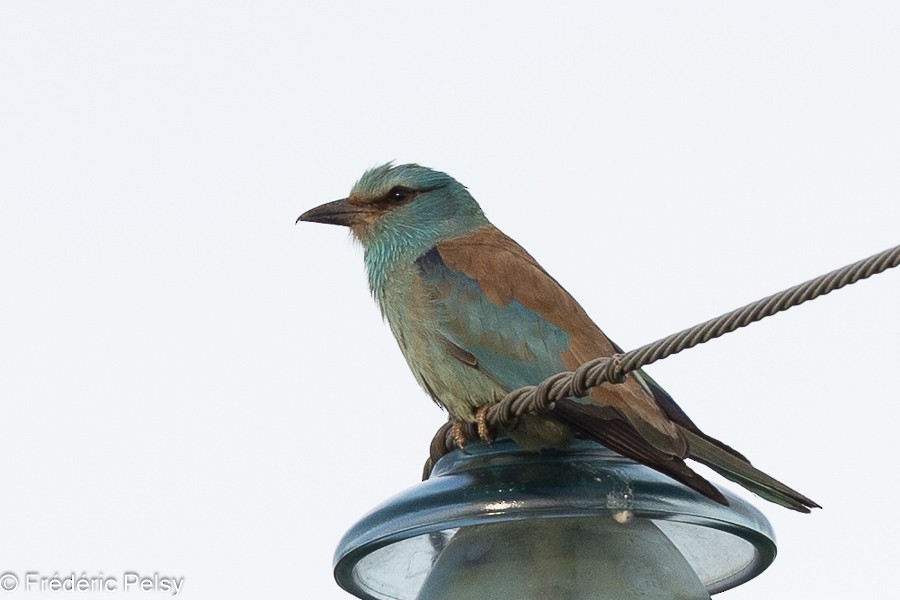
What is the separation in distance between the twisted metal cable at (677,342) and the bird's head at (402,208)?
6.98 feet

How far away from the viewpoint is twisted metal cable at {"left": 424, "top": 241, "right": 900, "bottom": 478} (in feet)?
11.1

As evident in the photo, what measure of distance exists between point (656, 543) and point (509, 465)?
49 cm

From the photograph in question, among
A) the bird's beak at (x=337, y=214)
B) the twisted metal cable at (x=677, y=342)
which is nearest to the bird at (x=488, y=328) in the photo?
the bird's beak at (x=337, y=214)

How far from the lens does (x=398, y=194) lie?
689 centimetres

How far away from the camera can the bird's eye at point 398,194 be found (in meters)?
6.89

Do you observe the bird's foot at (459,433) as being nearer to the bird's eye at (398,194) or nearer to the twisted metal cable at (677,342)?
the twisted metal cable at (677,342)

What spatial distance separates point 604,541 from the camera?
13.8 feet

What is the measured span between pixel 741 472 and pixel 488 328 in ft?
3.72

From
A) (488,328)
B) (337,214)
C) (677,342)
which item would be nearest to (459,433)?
(488,328)

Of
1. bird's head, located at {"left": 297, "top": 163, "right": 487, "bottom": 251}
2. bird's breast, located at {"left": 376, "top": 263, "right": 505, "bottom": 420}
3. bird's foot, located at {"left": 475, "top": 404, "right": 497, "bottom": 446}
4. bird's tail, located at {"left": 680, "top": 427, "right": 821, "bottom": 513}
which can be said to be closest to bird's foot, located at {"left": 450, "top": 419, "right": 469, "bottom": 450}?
bird's foot, located at {"left": 475, "top": 404, "right": 497, "bottom": 446}

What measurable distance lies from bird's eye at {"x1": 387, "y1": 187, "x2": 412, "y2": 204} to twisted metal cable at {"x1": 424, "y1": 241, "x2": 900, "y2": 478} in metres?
2.35

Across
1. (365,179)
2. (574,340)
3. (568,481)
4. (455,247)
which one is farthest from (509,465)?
(365,179)

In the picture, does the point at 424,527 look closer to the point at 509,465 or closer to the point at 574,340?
the point at 509,465

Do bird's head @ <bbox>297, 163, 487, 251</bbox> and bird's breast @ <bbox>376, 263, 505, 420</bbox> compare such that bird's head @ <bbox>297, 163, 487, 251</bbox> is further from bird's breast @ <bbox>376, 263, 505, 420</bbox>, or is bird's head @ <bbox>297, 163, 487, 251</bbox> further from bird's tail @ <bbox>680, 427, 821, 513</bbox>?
bird's tail @ <bbox>680, 427, 821, 513</bbox>
